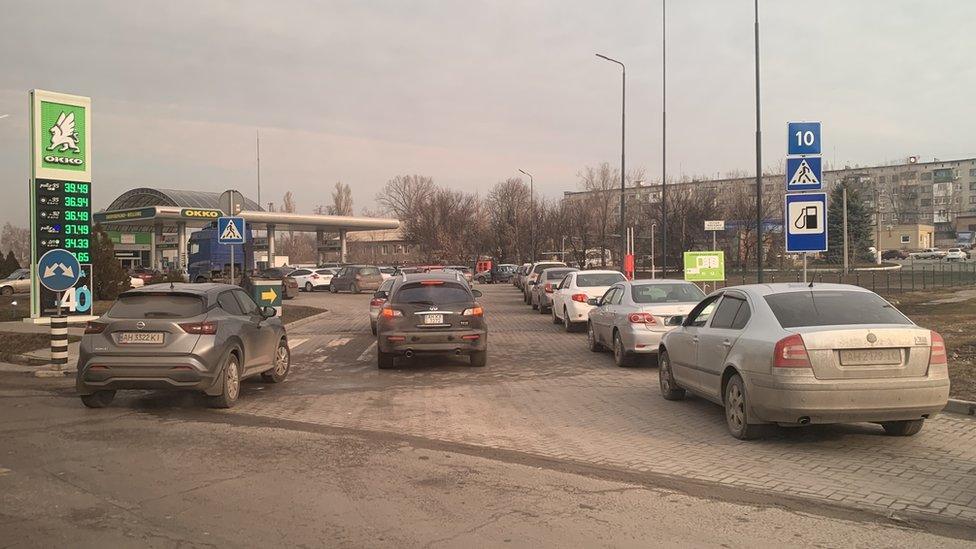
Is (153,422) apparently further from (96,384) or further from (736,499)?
(736,499)

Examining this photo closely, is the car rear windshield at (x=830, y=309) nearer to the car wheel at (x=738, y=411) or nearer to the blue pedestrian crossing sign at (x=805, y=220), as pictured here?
the car wheel at (x=738, y=411)

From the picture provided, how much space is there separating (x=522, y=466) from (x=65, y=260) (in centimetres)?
1011

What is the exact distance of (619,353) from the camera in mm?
13250

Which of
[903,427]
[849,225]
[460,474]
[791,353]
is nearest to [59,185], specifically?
[460,474]

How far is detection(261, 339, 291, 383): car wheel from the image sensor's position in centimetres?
1146

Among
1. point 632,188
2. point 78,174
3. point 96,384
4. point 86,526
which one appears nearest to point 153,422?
point 96,384

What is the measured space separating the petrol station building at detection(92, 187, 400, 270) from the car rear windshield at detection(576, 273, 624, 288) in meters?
37.3

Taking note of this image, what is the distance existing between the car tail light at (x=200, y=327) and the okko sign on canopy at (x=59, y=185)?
11.6 metres

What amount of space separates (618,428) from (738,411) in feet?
4.46

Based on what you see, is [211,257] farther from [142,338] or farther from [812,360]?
[812,360]

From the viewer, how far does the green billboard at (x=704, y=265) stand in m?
22.0

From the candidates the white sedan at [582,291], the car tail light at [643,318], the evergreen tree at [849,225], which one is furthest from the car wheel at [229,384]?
the evergreen tree at [849,225]

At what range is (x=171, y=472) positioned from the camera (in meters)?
6.38

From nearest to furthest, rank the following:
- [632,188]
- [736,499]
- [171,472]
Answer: [736,499]
[171,472]
[632,188]
